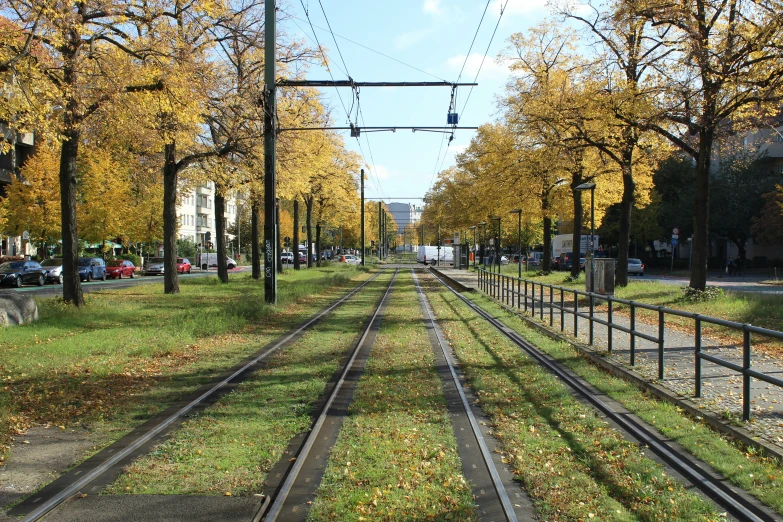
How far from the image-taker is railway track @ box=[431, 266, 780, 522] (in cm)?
461

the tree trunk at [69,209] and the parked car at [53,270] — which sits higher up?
the tree trunk at [69,209]

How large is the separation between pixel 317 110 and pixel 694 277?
17.4 m

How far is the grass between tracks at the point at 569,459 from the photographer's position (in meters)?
4.67

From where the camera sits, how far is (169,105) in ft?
50.0

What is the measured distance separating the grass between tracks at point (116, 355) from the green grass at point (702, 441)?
230 inches

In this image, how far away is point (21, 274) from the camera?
34.1 m

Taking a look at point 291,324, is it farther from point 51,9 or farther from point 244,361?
point 51,9

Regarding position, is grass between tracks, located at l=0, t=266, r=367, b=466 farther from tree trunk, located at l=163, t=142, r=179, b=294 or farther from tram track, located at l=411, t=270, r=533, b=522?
tram track, located at l=411, t=270, r=533, b=522

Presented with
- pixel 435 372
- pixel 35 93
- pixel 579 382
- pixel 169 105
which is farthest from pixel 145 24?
pixel 579 382

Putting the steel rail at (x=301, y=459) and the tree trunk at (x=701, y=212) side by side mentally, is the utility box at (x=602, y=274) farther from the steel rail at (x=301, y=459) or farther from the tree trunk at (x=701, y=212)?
the steel rail at (x=301, y=459)

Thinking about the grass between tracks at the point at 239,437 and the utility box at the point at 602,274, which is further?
the utility box at the point at 602,274

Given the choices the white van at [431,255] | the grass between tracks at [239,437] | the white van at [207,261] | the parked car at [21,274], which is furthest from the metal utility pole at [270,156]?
the white van at [431,255]

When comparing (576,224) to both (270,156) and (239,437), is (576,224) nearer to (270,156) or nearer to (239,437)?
(270,156)

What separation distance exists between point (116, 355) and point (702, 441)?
9.25m
